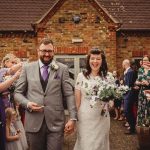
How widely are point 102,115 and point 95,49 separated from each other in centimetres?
96

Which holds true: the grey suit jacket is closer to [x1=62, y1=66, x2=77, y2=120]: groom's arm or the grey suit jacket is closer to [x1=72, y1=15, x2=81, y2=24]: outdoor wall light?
[x1=62, y1=66, x2=77, y2=120]: groom's arm

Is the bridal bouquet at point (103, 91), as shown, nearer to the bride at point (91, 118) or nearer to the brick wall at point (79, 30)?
the bride at point (91, 118)

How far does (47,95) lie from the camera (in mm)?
5914

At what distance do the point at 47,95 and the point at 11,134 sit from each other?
0.92m

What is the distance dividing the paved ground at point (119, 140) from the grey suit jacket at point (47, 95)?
13.1ft

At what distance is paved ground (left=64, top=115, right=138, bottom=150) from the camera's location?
999cm

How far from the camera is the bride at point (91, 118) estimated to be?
659cm

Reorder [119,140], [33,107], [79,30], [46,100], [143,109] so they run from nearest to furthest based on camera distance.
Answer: [33,107]
[46,100]
[143,109]
[119,140]
[79,30]

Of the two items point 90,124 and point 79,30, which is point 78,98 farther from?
point 79,30

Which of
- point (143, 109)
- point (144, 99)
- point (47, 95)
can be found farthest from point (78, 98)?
point (144, 99)

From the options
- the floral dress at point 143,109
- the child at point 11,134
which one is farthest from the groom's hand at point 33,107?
the floral dress at point 143,109

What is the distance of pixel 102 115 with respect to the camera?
21.7ft

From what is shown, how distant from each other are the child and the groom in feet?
1.45

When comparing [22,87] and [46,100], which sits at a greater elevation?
[22,87]
